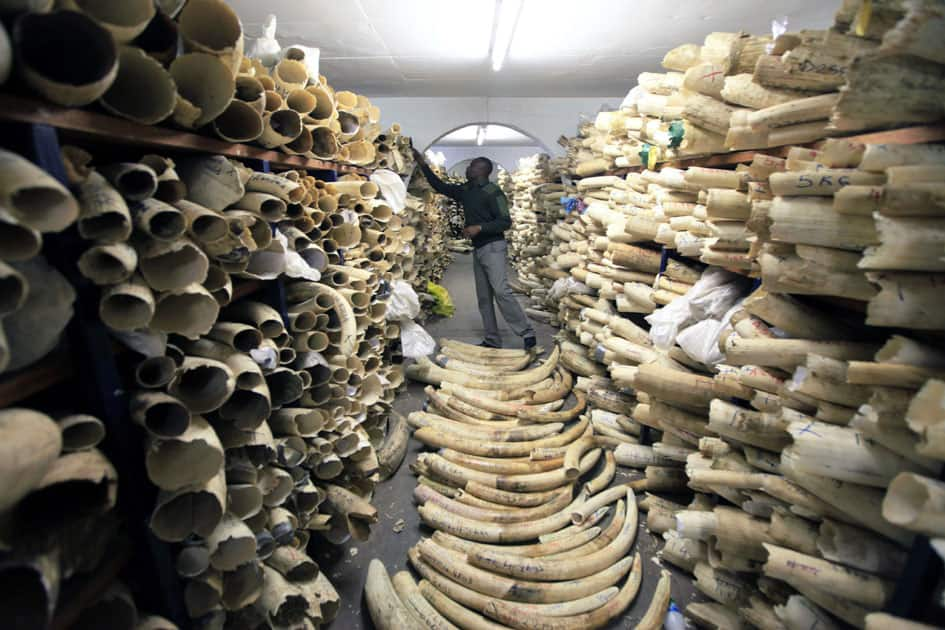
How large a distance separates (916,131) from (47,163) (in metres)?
2.48

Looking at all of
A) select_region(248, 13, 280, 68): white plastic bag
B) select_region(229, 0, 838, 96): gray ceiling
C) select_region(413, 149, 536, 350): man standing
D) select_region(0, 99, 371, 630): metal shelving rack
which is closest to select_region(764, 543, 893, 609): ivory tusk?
select_region(0, 99, 371, 630): metal shelving rack

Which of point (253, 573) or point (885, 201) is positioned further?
A: point (253, 573)

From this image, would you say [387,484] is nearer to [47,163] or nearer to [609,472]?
[609,472]

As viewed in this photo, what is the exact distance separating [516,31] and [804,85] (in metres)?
3.85

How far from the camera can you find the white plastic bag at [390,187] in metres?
4.03

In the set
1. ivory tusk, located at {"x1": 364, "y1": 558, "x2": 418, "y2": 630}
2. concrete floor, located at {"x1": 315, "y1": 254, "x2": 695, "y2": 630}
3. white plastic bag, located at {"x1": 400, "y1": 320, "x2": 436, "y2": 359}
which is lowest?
concrete floor, located at {"x1": 315, "y1": 254, "x2": 695, "y2": 630}

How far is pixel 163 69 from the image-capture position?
52.7 inches

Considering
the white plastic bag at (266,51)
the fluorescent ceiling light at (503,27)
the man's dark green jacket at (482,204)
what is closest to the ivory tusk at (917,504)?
the white plastic bag at (266,51)

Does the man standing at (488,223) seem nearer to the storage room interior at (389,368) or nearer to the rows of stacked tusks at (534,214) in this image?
the rows of stacked tusks at (534,214)

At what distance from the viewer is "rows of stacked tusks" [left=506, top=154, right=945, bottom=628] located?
1.35 m

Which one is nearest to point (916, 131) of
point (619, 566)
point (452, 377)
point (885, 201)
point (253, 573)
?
point (885, 201)

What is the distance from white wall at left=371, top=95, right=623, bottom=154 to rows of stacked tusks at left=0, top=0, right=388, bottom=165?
22.9ft

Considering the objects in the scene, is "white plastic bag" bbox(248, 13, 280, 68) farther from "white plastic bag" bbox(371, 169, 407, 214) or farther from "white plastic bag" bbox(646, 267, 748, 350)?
"white plastic bag" bbox(646, 267, 748, 350)

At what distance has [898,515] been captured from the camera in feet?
3.92
